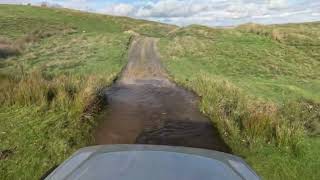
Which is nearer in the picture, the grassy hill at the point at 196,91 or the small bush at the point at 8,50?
the grassy hill at the point at 196,91

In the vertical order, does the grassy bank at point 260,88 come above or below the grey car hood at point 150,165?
below

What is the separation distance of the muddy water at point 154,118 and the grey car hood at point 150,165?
24.9 ft

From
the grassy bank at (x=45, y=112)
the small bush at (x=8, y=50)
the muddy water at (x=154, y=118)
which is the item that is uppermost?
the grassy bank at (x=45, y=112)

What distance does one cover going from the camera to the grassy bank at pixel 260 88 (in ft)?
33.2

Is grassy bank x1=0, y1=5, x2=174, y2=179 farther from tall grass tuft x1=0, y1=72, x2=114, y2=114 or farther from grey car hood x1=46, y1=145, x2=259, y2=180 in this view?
grey car hood x1=46, y1=145, x2=259, y2=180

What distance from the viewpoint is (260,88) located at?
827 inches

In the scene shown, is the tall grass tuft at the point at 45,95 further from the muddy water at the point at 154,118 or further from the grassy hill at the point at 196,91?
the muddy water at the point at 154,118

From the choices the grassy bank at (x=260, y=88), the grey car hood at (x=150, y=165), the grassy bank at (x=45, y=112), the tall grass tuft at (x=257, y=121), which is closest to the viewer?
the grey car hood at (x=150, y=165)

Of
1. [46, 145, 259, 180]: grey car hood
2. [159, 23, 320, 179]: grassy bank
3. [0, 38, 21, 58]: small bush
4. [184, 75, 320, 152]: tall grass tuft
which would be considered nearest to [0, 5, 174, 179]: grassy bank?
[0, 38, 21, 58]: small bush

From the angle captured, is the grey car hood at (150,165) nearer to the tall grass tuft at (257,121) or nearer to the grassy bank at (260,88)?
the grassy bank at (260,88)

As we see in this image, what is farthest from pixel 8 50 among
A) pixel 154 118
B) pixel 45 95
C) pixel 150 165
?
pixel 150 165

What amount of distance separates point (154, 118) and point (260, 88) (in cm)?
854

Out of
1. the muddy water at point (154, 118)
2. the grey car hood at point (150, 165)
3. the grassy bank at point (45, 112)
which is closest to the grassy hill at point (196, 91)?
the grassy bank at point (45, 112)

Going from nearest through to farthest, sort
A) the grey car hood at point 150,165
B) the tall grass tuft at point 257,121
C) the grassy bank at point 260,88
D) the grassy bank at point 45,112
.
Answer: the grey car hood at point 150,165
the grassy bank at point 45,112
the grassy bank at point 260,88
the tall grass tuft at point 257,121
